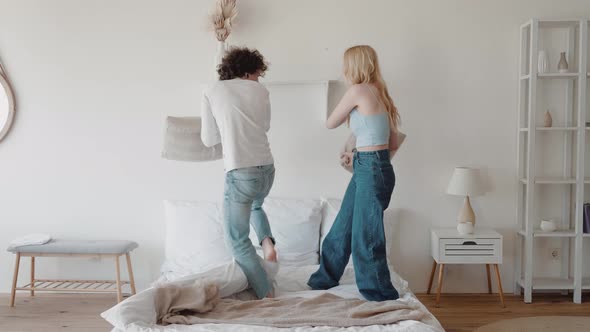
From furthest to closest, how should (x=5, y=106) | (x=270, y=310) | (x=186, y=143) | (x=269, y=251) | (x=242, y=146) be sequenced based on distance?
1. (x=5, y=106)
2. (x=186, y=143)
3. (x=269, y=251)
4. (x=242, y=146)
5. (x=270, y=310)

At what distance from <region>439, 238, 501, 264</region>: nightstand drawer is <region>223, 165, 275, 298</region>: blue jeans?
4.66 ft

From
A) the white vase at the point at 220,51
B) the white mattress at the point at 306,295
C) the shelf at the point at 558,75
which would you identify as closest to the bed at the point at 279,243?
the white mattress at the point at 306,295

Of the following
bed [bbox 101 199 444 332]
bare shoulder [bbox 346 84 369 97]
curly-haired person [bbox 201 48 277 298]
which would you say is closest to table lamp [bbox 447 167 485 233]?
bed [bbox 101 199 444 332]

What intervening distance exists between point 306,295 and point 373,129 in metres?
0.95

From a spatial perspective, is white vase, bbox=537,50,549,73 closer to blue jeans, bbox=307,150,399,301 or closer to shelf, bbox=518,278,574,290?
shelf, bbox=518,278,574,290

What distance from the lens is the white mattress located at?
8.29 ft

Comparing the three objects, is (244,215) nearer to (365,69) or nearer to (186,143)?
(186,143)

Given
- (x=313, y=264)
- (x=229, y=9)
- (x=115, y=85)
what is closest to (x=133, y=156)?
(x=115, y=85)

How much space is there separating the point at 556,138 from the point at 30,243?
369 cm

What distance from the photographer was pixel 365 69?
3.21m

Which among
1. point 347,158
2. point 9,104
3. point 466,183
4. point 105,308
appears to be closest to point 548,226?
point 466,183

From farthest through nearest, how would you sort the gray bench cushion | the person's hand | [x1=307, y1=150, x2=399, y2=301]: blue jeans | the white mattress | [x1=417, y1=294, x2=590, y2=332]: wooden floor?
the gray bench cushion, [x1=417, y1=294, x2=590, y2=332]: wooden floor, the person's hand, [x1=307, y1=150, x2=399, y2=301]: blue jeans, the white mattress

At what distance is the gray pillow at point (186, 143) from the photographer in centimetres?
367

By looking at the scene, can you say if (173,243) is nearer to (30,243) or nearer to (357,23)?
(30,243)
